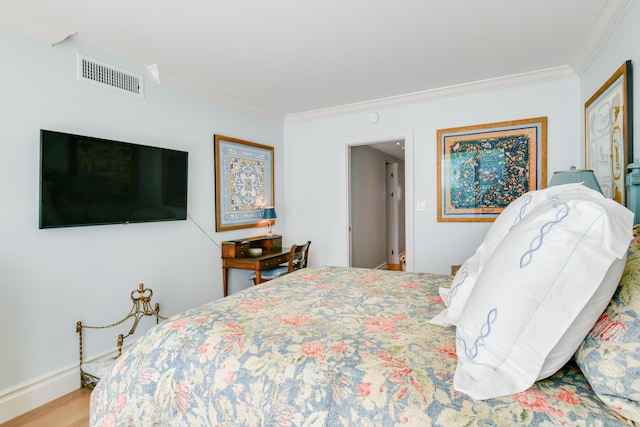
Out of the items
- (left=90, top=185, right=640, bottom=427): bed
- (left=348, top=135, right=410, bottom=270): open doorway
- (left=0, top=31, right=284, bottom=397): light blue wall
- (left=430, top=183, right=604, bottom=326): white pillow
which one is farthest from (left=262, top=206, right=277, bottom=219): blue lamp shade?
(left=430, top=183, right=604, bottom=326): white pillow

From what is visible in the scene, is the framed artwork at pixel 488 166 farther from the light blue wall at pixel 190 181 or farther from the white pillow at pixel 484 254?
the white pillow at pixel 484 254

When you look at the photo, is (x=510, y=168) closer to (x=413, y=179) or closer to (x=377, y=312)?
(x=413, y=179)

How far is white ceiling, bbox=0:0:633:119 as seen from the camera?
2.11m

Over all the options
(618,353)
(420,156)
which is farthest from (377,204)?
(618,353)

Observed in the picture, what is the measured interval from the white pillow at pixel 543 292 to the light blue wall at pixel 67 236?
2.62m

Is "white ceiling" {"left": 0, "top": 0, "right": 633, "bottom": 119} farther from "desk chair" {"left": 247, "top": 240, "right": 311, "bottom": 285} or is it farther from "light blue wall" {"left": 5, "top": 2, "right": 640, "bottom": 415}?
"desk chair" {"left": 247, "top": 240, "right": 311, "bottom": 285}

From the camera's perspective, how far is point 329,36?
8.13 ft

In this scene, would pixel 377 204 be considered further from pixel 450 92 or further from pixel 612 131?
pixel 612 131

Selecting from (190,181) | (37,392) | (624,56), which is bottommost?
(37,392)

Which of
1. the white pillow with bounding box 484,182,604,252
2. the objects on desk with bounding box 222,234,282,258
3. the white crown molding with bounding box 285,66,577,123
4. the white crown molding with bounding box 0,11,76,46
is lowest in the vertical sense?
the objects on desk with bounding box 222,234,282,258

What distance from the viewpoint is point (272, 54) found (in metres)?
2.75

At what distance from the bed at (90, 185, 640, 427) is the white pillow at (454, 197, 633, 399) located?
0.02 m

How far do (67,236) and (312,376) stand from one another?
7.38 feet

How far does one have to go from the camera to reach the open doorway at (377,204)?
5453 millimetres
